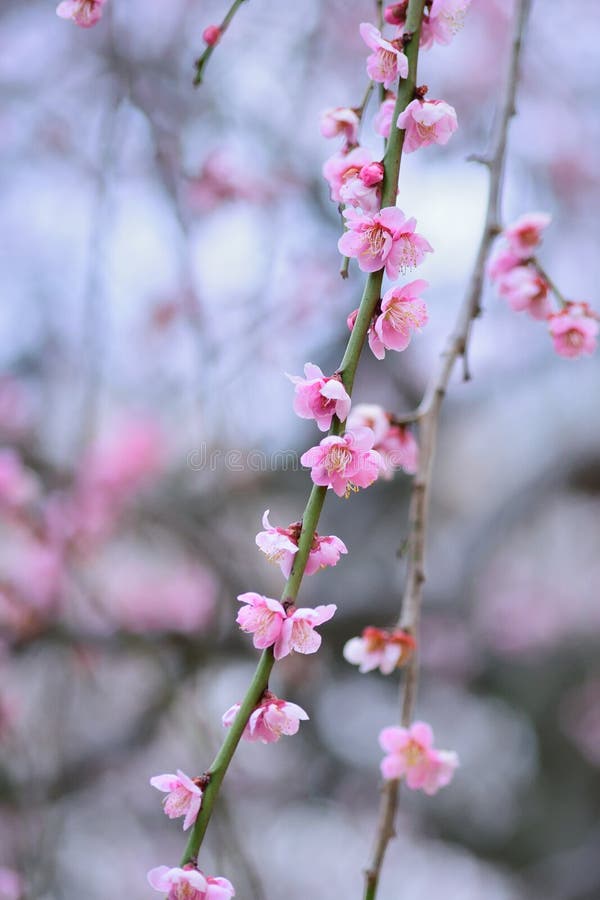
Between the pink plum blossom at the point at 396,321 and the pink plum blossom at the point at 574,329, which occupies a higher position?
the pink plum blossom at the point at 574,329

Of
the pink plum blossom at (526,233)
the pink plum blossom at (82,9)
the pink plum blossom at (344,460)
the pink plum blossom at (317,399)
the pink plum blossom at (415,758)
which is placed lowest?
the pink plum blossom at (415,758)

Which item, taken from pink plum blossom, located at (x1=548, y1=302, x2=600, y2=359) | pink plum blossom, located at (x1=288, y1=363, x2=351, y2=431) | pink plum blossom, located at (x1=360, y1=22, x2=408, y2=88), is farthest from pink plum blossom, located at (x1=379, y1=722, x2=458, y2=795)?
A: pink plum blossom, located at (x1=360, y1=22, x2=408, y2=88)

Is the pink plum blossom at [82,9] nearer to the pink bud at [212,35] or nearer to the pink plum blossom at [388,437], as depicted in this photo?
the pink bud at [212,35]

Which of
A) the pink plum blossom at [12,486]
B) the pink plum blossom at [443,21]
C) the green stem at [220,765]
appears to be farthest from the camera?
the pink plum blossom at [12,486]

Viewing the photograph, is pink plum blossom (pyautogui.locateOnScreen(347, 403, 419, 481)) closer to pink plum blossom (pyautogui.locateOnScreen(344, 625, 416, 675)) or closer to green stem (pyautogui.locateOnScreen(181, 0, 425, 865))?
pink plum blossom (pyautogui.locateOnScreen(344, 625, 416, 675))

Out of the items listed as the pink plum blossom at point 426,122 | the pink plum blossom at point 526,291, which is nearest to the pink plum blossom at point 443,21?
the pink plum blossom at point 426,122

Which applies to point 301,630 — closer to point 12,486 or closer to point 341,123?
point 341,123

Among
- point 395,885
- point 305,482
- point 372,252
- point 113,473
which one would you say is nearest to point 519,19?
point 372,252
